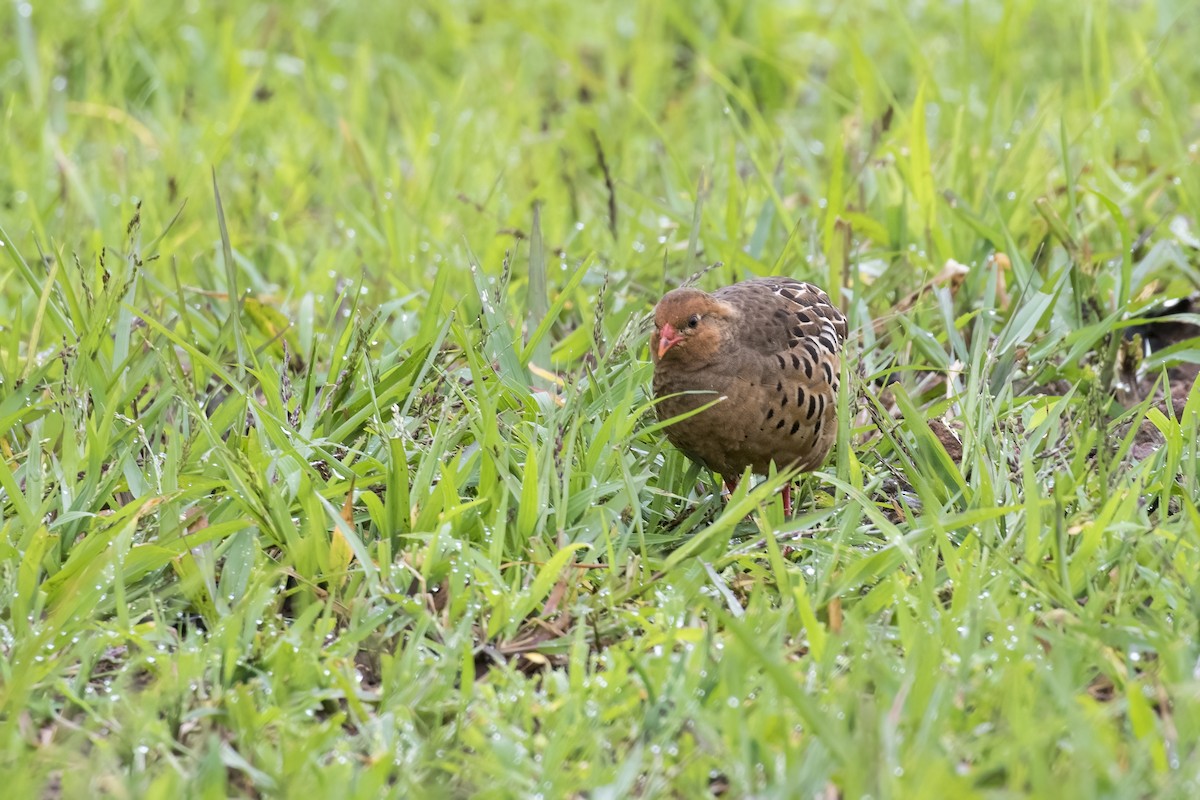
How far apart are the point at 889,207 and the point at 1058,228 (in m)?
0.57

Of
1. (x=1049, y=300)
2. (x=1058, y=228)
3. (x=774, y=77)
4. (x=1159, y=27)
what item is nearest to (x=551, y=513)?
(x=1049, y=300)

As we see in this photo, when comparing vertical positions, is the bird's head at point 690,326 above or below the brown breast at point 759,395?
above

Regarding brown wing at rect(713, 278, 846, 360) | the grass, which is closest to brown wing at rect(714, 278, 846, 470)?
brown wing at rect(713, 278, 846, 360)

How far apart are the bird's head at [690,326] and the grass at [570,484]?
0.15 metres

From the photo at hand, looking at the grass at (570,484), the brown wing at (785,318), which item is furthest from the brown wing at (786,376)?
the grass at (570,484)

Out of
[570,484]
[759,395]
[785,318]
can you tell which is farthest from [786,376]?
[570,484]

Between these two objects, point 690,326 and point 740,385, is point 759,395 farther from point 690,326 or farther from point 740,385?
point 690,326

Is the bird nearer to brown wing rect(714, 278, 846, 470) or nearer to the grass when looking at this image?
brown wing rect(714, 278, 846, 470)

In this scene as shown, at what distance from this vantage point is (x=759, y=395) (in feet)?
10.9

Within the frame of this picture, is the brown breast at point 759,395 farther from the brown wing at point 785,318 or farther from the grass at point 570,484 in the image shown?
the grass at point 570,484

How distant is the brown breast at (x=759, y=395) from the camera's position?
3.29m

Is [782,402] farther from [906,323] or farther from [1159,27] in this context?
[1159,27]

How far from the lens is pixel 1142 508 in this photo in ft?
10.0

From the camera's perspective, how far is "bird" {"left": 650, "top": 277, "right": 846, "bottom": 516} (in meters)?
3.29
